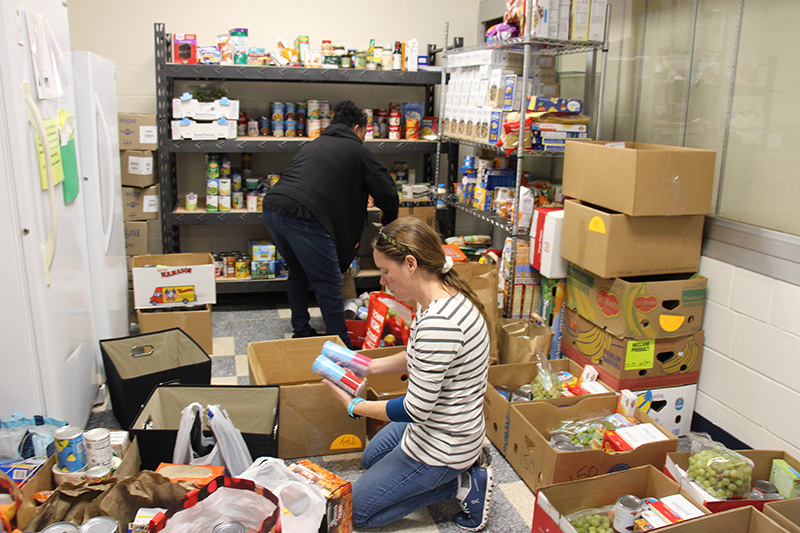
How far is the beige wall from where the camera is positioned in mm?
4738

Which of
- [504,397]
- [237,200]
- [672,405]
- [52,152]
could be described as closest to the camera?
[52,152]

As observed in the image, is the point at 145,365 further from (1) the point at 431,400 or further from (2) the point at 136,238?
(1) the point at 431,400

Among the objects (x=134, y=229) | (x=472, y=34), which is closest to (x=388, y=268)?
(x=134, y=229)

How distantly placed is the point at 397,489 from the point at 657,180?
5.81ft

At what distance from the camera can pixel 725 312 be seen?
10.0 ft

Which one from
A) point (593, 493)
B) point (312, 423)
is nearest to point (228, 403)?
point (312, 423)

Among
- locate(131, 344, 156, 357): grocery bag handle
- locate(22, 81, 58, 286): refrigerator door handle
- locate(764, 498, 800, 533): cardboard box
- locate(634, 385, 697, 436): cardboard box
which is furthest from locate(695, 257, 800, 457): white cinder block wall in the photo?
locate(22, 81, 58, 286): refrigerator door handle

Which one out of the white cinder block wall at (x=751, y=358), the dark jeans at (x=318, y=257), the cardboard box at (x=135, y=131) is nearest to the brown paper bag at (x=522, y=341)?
the white cinder block wall at (x=751, y=358)

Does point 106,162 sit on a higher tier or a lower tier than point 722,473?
higher

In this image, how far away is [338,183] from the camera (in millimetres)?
3707

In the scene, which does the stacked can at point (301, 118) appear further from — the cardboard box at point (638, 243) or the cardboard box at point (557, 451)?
the cardboard box at point (557, 451)

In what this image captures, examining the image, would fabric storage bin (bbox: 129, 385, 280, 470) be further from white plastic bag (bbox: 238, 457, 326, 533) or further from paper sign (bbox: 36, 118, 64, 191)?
paper sign (bbox: 36, 118, 64, 191)

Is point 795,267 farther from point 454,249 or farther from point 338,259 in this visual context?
point 338,259

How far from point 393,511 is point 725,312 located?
184cm
